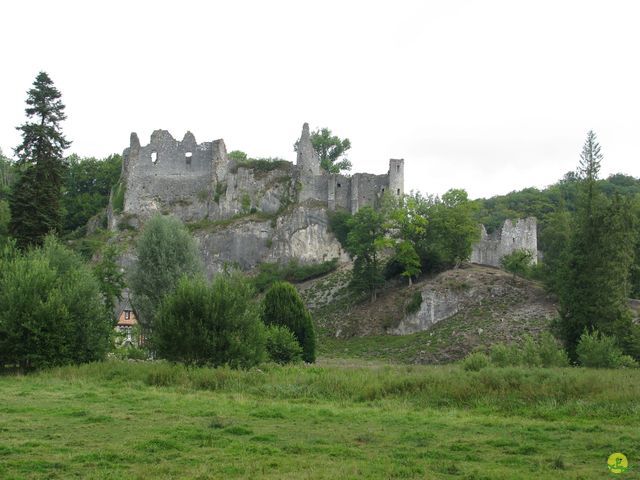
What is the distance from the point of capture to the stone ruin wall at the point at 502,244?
64000mm

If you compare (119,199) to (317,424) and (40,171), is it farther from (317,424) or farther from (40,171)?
(317,424)

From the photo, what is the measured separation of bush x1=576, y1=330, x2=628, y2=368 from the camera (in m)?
29.8

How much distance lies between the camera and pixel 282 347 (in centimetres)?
3475

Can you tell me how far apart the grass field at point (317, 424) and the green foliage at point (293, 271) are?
35.2m

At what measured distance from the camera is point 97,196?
78.2m

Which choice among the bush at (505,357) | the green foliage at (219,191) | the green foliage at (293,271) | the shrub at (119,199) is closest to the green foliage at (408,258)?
the green foliage at (293,271)

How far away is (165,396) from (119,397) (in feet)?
3.93

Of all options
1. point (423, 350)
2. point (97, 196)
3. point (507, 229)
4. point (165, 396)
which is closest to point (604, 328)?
point (423, 350)

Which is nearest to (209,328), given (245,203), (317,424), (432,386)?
(432,386)

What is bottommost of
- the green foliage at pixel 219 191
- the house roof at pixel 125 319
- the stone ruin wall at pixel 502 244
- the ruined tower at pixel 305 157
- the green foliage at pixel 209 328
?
the house roof at pixel 125 319

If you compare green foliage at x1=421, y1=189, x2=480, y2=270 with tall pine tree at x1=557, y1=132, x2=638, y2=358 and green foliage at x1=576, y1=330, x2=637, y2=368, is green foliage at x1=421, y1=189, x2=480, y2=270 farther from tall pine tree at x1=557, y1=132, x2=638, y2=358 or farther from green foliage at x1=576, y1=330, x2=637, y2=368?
green foliage at x1=576, y1=330, x2=637, y2=368

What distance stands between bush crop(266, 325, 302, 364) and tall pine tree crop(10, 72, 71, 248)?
582 inches

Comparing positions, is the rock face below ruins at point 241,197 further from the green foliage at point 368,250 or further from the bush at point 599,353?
the bush at point 599,353

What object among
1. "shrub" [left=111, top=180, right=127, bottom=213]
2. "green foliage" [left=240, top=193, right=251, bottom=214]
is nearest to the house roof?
"shrub" [left=111, top=180, right=127, bottom=213]
